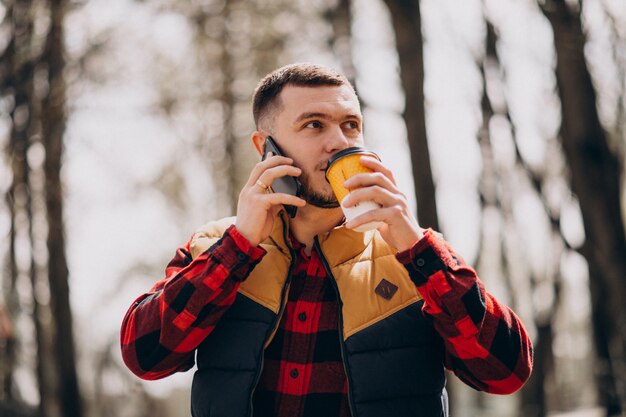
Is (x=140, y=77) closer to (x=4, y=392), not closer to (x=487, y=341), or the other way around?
(x=4, y=392)

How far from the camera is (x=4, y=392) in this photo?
14320mm

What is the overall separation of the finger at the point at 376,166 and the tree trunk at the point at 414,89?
5.26 m

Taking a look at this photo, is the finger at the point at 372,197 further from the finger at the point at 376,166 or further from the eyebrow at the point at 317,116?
the eyebrow at the point at 317,116

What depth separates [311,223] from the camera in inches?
117

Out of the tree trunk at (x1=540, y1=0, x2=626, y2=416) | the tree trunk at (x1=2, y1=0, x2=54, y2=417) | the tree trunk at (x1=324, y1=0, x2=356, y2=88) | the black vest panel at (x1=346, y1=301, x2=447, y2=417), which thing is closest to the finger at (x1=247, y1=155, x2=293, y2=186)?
the black vest panel at (x1=346, y1=301, x2=447, y2=417)

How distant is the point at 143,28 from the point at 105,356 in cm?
1194

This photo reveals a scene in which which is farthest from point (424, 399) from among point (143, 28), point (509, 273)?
point (509, 273)

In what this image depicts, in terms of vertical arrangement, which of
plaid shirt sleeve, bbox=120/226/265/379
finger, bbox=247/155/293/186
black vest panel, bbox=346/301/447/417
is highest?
finger, bbox=247/155/293/186

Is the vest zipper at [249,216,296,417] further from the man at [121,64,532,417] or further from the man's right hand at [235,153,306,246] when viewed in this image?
the man's right hand at [235,153,306,246]

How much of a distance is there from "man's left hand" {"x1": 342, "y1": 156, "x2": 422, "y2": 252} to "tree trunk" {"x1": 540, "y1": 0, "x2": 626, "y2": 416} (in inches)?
244

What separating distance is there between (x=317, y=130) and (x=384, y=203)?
0.55m

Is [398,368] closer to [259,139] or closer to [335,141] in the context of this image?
[335,141]

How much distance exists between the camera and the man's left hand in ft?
7.89

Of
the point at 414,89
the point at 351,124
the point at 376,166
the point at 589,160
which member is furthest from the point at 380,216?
the point at 589,160
